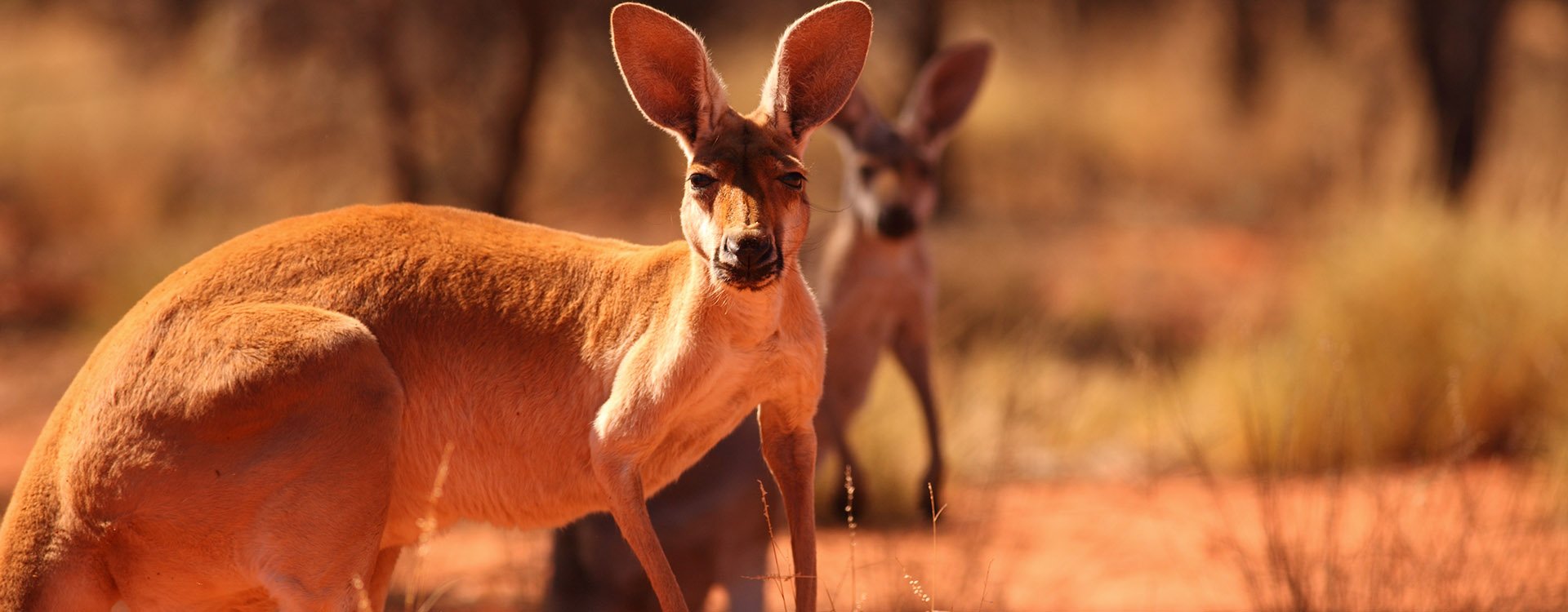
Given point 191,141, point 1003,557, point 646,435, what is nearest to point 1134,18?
point 191,141

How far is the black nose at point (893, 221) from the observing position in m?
5.85

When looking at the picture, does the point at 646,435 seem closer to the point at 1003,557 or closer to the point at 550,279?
the point at 550,279

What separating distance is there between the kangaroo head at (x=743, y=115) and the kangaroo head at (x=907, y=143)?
274 cm

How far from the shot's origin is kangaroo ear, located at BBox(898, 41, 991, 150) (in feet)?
20.3

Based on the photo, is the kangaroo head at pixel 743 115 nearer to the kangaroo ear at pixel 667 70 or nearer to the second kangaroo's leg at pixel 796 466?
the kangaroo ear at pixel 667 70

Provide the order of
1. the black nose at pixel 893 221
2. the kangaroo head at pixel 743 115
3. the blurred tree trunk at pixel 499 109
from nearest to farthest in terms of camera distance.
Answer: the kangaroo head at pixel 743 115
the black nose at pixel 893 221
the blurred tree trunk at pixel 499 109

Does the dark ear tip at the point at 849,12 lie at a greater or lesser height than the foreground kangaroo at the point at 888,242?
greater

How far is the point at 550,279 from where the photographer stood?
3.31 m

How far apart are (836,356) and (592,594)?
175 centimetres

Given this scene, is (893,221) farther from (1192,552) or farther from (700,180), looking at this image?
(700,180)

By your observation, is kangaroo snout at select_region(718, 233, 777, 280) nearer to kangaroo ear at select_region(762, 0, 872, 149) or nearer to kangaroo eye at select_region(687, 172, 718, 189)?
kangaroo eye at select_region(687, 172, 718, 189)

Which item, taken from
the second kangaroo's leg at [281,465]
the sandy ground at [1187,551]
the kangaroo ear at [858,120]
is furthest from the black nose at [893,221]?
the second kangaroo's leg at [281,465]

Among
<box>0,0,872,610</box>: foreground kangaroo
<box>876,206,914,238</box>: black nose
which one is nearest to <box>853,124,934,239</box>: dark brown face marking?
<box>876,206,914,238</box>: black nose

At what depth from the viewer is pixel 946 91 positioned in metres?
6.30
